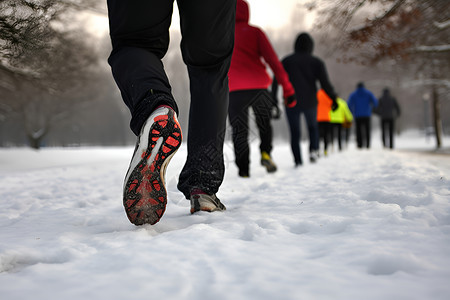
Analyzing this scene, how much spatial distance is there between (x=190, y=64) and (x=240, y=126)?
248 cm

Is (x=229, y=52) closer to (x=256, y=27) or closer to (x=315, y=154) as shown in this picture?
(x=256, y=27)

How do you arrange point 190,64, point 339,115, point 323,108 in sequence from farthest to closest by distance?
point 339,115 → point 323,108 → point 190,64

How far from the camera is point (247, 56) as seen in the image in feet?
13.6

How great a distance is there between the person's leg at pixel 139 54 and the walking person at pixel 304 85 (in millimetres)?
4235

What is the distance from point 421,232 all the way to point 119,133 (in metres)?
42.1

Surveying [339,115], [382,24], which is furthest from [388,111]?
[382,24]

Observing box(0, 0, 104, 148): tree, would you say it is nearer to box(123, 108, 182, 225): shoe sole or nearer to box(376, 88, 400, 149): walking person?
box(123, 108, 182, 225): shoe sole

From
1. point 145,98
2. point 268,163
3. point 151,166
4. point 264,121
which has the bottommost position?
point 268,163

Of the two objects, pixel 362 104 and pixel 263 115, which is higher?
pixel 362 104

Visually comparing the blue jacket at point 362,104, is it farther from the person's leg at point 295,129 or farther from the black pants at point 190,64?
the black pants at point 190,64

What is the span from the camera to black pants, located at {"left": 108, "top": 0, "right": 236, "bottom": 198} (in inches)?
54.4

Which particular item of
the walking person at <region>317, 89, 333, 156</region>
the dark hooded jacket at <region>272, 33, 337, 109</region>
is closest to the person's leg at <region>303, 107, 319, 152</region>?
the dark hooded jacket at <region>272, 33, 337, 109</region>

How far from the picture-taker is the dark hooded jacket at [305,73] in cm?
570

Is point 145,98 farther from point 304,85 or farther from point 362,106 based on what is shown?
point 362,106
